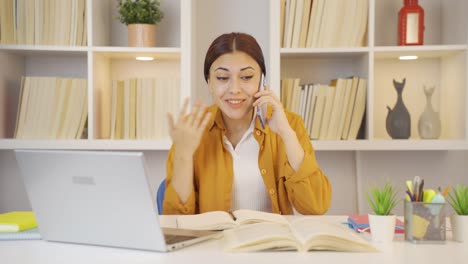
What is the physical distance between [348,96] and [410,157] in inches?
22.6

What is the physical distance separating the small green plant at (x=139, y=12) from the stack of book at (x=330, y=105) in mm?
743

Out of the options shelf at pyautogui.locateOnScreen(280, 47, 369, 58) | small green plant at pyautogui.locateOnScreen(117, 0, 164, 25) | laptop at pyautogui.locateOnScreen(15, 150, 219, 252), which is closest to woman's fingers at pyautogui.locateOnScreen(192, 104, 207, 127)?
laptop at pyautogui.locateOnScreen(15, 150, 219, 252)

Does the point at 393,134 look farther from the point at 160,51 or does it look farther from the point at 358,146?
the point at 160,51

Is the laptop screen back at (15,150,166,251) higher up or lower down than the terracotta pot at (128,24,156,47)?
lower down

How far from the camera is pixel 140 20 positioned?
2.99 m

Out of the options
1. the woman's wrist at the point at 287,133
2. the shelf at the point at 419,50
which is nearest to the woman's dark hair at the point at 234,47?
the woman's wrist at the point at 287,133

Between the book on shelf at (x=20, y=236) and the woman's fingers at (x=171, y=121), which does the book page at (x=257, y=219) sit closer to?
the woman's fingers at (x=171, y=121)

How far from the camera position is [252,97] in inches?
90.1

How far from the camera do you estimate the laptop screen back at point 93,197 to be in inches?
50.3

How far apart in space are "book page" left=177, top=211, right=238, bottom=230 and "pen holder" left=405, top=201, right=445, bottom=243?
0.48 meters

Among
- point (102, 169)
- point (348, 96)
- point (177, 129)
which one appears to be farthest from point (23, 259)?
point (348, 96)

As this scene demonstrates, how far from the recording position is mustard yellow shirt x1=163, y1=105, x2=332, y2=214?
83.3 inches

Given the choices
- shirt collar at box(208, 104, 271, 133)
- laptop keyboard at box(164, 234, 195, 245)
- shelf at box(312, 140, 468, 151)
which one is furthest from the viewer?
shelf at box(312, 140, 468, 151)

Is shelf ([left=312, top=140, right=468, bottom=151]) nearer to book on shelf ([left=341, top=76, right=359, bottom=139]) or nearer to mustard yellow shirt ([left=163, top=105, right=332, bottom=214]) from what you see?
book on shelf ([left=341, top=76, right=359, bottom=139])
